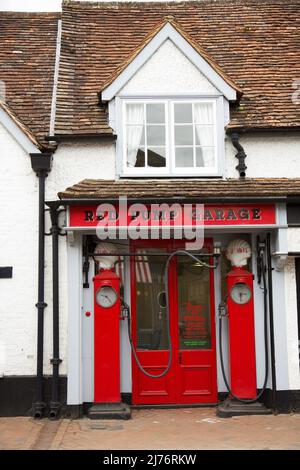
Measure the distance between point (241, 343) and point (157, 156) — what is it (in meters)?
3.59

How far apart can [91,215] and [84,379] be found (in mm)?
2752

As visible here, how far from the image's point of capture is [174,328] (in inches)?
386

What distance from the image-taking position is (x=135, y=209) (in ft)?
29.5

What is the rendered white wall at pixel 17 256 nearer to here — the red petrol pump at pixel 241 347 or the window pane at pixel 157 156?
the window pane at pixel 157 156

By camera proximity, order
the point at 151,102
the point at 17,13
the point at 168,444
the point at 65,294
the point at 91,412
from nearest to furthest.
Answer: the point at 168,444, the point at 91,412, the point at 65,294, the point at 151,102, the point at 17,13

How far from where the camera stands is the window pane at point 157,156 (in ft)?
33.0

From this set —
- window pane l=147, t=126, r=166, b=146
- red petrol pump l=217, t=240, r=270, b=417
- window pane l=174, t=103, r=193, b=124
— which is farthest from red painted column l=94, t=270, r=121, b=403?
window pane l=174, t=103, r=193, b=124

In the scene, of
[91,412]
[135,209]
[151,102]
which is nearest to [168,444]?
[91,412]

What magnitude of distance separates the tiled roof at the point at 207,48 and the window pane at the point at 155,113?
811 millimetres

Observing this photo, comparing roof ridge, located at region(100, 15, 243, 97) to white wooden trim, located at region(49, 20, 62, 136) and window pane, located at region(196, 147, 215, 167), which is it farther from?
window pane, located at region(196, 147, 215, 167)

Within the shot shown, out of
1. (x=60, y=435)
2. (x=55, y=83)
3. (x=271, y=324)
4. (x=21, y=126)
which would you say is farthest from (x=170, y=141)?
(x=60, y=435)

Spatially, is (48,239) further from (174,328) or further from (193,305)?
(193,305)

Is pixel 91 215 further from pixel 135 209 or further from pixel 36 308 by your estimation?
pixel 36 308

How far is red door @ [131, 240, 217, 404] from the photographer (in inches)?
383
